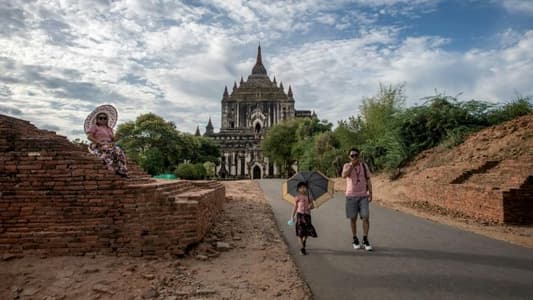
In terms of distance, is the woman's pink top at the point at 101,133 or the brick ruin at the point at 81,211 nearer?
the brick ruin at the point at 81,211

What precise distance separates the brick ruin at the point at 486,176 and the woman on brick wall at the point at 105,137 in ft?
28.8

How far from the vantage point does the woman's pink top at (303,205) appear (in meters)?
6.04

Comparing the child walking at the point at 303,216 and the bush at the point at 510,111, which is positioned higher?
the bush at the point at 510,111

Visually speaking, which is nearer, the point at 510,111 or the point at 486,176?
the point at 486,176

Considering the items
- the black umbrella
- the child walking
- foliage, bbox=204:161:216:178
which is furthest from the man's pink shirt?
foliage, bbox=204:161:216:178

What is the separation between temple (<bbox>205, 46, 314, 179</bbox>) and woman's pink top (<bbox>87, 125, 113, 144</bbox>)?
151 feet

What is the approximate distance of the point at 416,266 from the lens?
491 centimetres

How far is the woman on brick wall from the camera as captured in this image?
257 inches

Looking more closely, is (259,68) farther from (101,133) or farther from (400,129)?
(101,133)

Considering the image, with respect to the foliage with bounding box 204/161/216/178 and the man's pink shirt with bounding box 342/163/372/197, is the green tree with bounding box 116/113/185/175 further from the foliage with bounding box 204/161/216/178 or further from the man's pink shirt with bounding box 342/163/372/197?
the man's pink shirt with bounding box 342/163/372/197

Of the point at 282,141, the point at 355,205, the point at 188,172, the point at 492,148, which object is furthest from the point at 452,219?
the point at 282,141

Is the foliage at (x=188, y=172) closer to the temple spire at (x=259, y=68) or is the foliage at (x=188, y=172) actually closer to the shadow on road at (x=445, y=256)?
the shadow on road at (x=445, y=256)

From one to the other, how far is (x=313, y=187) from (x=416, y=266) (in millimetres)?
2115

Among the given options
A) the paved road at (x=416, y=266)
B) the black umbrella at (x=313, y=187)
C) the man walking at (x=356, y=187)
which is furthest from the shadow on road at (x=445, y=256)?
the black umbrella at (x=313, y=187)
